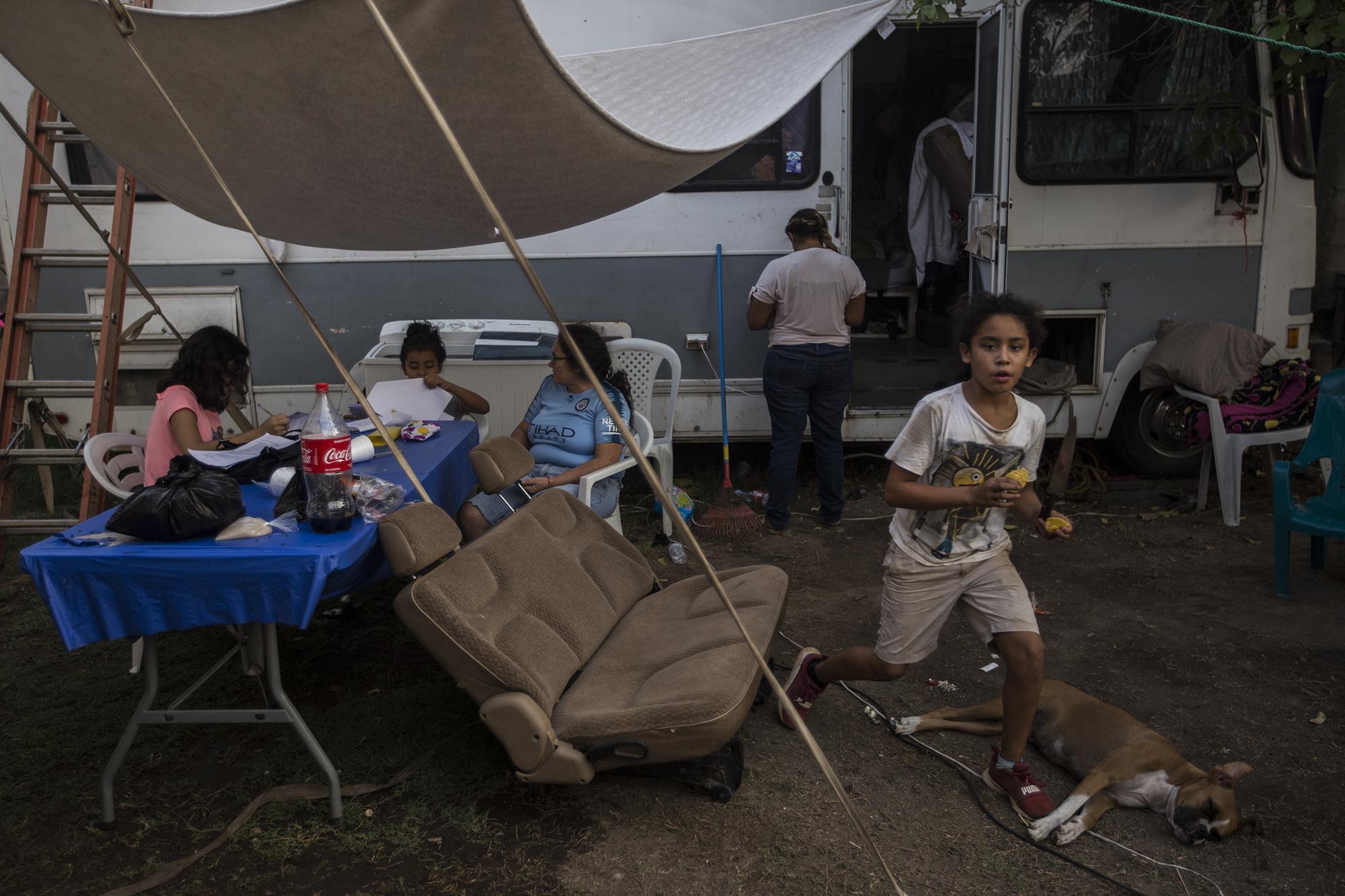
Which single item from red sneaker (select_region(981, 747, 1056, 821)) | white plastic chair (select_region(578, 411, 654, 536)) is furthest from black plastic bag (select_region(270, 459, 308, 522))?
red sneaker (select_region(981, 747, 1056, 821))

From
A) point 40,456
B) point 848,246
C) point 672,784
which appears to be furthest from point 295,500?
point 848,246

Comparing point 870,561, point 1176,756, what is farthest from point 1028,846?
point 870,561

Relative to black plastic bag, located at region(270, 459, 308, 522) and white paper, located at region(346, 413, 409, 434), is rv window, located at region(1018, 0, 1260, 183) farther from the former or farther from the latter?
black plastic bag, located at region(270, 459, 308, 522)

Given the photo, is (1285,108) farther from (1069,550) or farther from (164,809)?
(164,809)

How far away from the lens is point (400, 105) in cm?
260

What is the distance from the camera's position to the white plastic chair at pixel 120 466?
3947 millimetres

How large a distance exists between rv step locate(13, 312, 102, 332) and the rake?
10.6 ft

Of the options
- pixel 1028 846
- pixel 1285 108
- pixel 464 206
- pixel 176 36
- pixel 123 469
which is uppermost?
pixel 1285 108

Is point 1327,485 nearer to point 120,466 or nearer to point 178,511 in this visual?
point 178,511

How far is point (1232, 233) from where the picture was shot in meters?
5.66

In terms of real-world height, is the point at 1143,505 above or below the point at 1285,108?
below

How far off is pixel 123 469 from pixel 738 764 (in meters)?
2.99

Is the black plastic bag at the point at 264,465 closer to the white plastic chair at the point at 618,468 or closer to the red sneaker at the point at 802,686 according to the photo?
the white plastic chair at the point at 618,468

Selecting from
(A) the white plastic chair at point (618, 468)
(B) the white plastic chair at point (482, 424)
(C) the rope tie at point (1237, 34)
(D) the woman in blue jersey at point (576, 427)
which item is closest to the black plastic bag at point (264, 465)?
(D) the woman in blue jersey at point (576, 427)
